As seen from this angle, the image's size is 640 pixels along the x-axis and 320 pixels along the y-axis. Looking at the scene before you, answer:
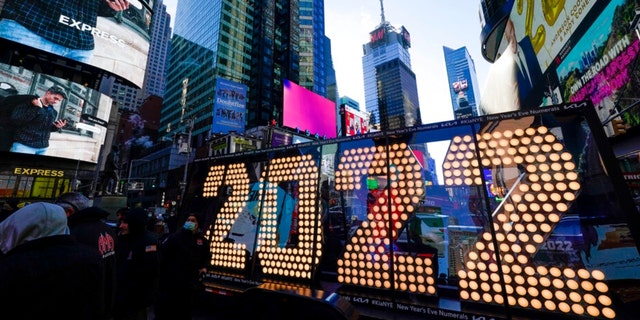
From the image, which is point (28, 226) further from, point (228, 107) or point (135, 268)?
point (228, 107)

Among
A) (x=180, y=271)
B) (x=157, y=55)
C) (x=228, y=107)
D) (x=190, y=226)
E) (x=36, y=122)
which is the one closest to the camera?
(x=180, y=271)

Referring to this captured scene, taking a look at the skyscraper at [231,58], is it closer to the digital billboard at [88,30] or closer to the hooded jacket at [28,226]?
the digital billboard at [88,30]

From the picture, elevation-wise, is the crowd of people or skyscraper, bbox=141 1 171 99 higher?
skyscraper, bbox=141 1 171 99

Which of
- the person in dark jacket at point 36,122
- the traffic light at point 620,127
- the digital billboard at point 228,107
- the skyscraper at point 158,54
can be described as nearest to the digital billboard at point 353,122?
the digital billboard at point 228,107

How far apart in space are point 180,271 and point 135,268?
0.73 m

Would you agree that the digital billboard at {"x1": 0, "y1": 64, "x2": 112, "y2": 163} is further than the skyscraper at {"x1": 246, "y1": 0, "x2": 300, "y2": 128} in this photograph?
No

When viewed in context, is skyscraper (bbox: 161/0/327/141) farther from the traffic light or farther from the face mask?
the traffic light

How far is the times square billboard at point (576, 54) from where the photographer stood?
963 centimetres

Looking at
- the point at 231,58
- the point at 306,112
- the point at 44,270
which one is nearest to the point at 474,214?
the point at 44,270

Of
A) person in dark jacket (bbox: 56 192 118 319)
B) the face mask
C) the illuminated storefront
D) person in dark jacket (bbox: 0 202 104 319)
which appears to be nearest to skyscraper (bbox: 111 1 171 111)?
the face mask

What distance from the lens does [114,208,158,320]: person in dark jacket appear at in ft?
13.8

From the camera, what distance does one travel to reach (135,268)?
14.2ft

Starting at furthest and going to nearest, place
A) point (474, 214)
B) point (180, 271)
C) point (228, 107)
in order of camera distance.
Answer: point (228, 107), point (474, 214), point (180, 271)

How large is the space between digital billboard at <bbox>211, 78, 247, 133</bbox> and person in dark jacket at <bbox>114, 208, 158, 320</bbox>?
37.1 metres
